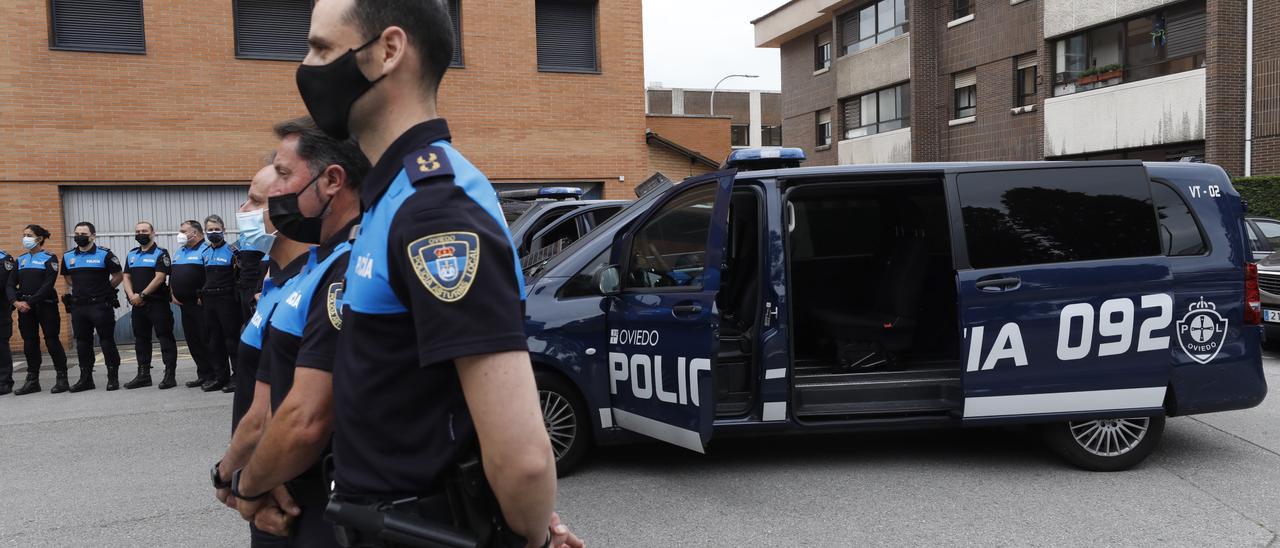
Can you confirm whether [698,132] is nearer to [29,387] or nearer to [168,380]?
[168,380]

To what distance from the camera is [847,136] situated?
1302 inches

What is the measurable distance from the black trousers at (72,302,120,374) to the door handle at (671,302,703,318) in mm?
7776

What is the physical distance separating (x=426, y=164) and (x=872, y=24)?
32.3m

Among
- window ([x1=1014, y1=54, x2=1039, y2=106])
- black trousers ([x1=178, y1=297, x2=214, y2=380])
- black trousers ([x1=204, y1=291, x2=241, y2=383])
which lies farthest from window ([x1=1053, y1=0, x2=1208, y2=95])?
black trousers ([x1=178, y1=297, x2=214, y2=380])

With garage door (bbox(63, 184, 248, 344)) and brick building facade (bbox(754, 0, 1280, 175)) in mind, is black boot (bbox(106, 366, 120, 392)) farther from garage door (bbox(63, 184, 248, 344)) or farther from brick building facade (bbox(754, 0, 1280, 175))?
brick building facade (bbox(754, 0, 1280, 175))

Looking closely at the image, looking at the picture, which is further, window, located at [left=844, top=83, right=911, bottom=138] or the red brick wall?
window, located at [left=844, top=83, right=911, bottom=138]

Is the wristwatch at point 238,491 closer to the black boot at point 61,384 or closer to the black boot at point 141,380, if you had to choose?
the black boot at point 141,380

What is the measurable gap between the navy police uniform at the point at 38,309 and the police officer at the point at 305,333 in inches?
374

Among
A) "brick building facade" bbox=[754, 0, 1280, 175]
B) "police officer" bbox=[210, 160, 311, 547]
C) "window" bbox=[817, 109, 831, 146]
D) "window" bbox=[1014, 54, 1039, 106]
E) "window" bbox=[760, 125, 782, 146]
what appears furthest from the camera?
"window" bbox=[760, 125, 782, 146]

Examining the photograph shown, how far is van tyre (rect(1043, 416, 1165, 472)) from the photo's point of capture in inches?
213

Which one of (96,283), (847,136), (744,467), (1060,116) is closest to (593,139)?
(96,283)

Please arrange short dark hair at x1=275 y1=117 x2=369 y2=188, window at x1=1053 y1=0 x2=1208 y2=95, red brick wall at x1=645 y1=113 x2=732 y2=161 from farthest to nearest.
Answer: red brick wall at x1=645 y1=113 x2=732 y2=161 → window at x1=1053 y1=0 x2=1208 y2=95 → short dark hair at x1=275 y1=117 x2=369 y2=188

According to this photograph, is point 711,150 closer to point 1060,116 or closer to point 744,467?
point 1060,116

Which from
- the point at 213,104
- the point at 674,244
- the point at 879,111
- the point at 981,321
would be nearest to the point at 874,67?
the point at 879,111
